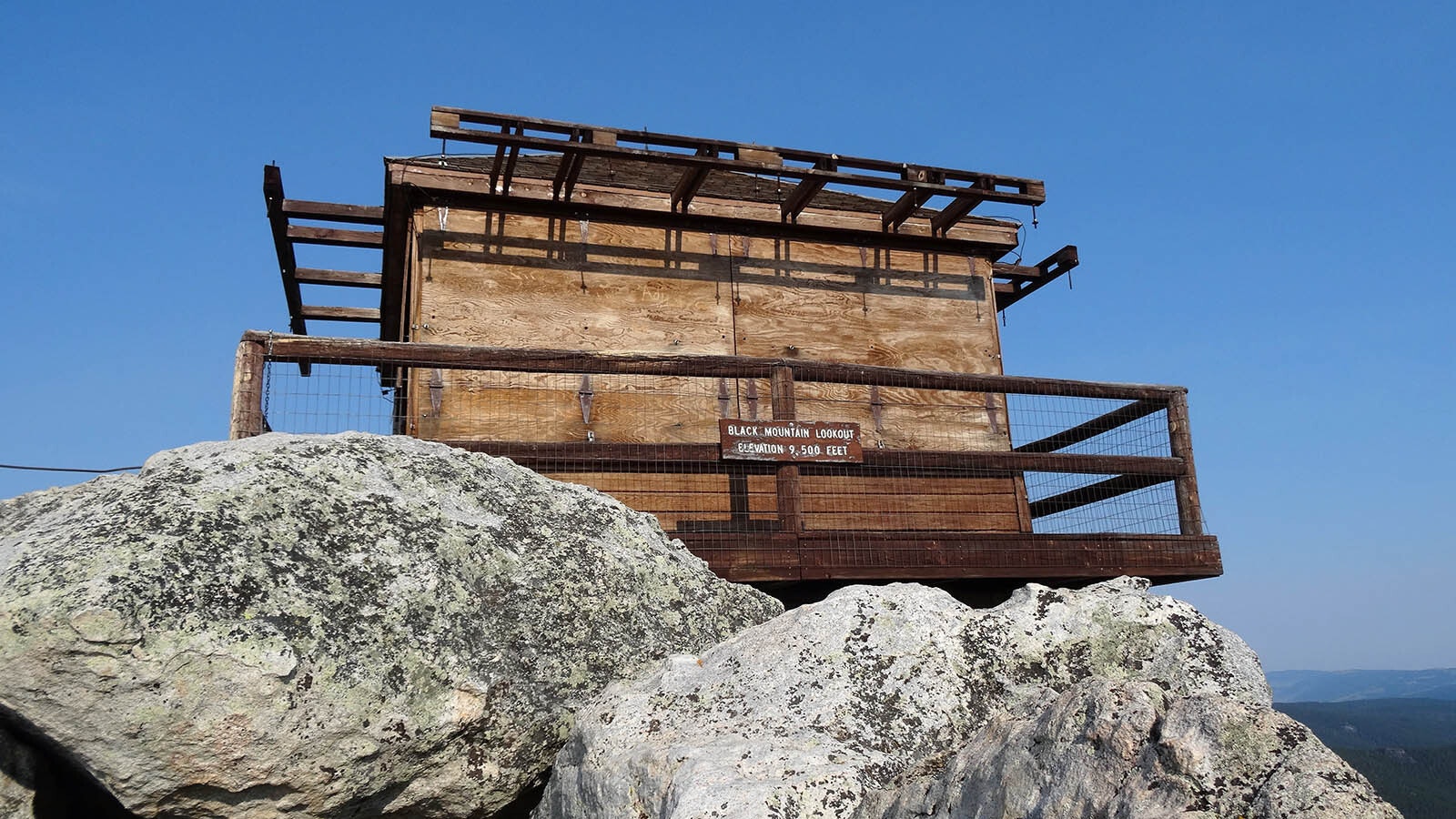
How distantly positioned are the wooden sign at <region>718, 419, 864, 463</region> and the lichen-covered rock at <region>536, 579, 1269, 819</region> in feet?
10.7

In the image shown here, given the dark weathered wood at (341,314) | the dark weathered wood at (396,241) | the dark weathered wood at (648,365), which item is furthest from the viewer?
the dark weathered wood at (341,314)

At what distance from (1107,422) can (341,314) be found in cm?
1042

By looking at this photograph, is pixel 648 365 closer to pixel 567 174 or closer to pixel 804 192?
pixel 567 174

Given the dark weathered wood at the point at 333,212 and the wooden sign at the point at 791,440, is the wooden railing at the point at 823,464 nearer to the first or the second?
the wooden sign at the point at 791,440

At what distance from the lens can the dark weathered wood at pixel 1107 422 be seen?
934 centimetres

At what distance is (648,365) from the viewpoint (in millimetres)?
7684

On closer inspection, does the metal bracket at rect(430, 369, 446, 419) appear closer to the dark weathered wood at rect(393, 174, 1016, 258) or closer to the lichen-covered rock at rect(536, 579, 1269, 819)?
the dark weathered wood at rect(393, 174, 1016, 258)

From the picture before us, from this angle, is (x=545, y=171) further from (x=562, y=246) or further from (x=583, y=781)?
(x=583, y=781)

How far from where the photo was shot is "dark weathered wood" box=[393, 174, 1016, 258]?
1008 cm

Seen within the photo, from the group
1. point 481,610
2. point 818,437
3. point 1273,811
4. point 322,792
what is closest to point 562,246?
point 818,437

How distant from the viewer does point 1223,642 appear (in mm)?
4039

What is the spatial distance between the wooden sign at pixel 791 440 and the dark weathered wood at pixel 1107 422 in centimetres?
295

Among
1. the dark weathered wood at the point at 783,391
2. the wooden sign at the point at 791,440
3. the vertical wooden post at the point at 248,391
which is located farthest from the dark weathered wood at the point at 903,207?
the vertical wooden post at the point at 248,391

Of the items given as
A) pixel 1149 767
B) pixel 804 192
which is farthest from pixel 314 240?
pixel 1149 767
